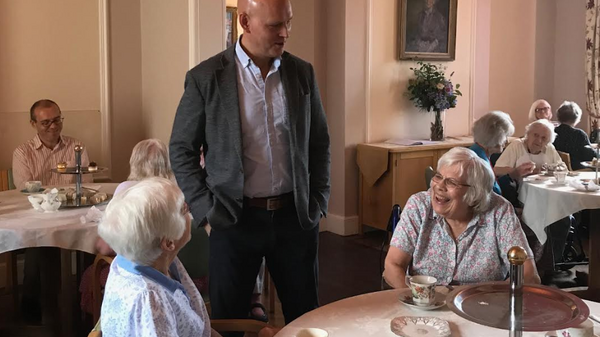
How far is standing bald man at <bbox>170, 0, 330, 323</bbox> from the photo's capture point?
242 cm

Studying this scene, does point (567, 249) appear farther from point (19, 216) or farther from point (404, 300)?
point (19, 216)

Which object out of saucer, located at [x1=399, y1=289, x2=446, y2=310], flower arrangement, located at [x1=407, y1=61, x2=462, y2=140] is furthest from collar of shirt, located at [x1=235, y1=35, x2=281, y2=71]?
flower arrangement, located at [x1=407, y1=61, x2=462, y2=140]

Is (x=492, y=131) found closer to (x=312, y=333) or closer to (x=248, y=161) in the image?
(x=248, y=161)

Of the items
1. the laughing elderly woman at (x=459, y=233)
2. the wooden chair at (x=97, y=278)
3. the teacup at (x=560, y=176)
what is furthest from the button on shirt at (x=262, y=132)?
the teacup at (x=560, y=176)

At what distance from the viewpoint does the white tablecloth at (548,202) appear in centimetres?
417

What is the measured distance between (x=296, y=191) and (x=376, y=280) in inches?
95.4

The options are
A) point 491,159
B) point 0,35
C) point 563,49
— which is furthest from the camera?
point 563,49

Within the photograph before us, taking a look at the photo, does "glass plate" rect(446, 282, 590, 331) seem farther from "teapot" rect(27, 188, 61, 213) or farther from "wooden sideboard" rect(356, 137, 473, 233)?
"wooden sideboard" rect(356, 137, 473, 233)

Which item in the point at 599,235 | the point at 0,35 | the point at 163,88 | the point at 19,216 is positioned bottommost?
the point at 599,235

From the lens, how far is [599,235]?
4.30 meters

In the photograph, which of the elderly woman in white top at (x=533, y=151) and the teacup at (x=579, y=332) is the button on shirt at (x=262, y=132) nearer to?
the teacup at (x=579, y=332)

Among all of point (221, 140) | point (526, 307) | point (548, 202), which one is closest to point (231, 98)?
point (221, 140)

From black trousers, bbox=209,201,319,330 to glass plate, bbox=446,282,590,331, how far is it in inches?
28.4

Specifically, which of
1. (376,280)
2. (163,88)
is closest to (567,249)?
(376,280)
